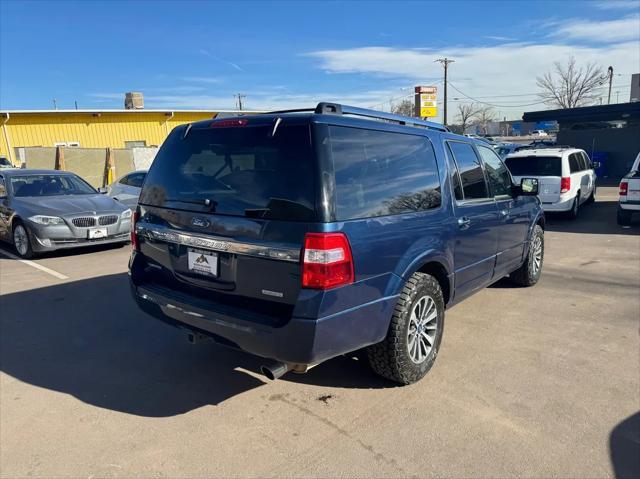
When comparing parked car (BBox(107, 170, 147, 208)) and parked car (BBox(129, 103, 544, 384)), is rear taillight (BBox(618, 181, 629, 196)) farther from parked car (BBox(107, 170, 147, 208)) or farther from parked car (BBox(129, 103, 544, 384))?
parked car (BBox(107, 170, 147, 208))

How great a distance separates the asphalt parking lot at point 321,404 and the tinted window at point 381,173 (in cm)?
138

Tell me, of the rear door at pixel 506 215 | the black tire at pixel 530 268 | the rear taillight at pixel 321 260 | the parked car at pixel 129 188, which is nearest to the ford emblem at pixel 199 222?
the rear taillight at pixel 321 260

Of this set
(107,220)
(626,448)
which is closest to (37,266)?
(107,220)

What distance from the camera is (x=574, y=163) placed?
12031mm

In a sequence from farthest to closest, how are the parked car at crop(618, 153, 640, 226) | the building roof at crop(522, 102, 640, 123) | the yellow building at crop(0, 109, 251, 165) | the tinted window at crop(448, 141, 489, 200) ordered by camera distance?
the yellow building at crop(0, 109, 251, 165)
the building roof at crop(522, 102, 640, 123)
the parked car at crop(618, 153, 640, 226)
the tinted window at crop(448, 141, 489, 200)

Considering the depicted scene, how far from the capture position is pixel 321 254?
2730 mm

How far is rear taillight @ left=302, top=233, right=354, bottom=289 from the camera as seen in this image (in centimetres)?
273

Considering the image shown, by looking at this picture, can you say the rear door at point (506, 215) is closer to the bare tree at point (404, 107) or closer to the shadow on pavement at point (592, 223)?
the shadow on pavement at point (592, 223)

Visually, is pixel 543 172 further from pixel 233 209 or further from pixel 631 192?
pixel 233 209

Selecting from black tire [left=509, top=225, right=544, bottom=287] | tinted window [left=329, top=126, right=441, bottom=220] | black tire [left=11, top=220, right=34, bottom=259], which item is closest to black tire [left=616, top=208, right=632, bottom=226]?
black tire [left=509, top=225, right=544, bottom=287]

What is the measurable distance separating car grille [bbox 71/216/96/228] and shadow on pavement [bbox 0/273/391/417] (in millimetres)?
2974

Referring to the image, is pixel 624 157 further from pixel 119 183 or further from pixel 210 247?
pixel 210 247

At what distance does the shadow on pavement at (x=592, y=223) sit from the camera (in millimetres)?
10430

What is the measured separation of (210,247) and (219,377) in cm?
120
